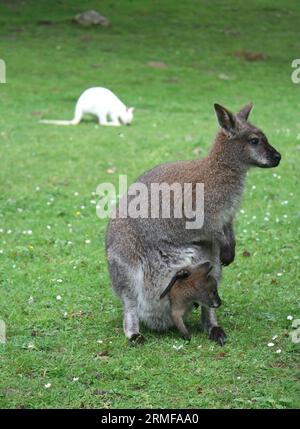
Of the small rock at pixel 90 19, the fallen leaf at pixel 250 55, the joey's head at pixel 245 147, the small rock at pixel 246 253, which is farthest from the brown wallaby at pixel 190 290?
the small rock at pixel 90 19

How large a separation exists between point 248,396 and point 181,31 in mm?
25399

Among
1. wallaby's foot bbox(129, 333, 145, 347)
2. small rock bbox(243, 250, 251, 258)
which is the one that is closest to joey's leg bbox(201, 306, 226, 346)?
wallaby's foot bbox(129, 333, 145, 347)

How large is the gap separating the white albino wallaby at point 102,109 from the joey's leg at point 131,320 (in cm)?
1082

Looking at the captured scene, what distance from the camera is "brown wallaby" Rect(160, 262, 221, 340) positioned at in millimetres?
5887

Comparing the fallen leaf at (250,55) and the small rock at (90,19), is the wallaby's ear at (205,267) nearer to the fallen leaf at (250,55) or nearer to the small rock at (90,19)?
the fallen leaf at (250,55)

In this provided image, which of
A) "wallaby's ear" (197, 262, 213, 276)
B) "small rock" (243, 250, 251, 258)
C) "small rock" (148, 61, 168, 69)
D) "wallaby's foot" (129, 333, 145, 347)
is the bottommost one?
"small rock" (148, 61, 168, 69)

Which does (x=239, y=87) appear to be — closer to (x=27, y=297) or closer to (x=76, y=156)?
(x=76, y=156)

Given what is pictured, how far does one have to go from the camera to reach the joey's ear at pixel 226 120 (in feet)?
19.7

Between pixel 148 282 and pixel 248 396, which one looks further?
pixel 148 282

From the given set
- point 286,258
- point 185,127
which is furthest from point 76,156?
point 286,258

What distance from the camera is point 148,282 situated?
5988mm

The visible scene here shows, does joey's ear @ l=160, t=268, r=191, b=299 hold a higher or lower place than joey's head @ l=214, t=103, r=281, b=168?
lower

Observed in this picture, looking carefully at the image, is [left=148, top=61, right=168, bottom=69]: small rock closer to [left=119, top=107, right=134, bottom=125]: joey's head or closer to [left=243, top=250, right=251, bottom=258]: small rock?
[left=119, top=107, right=134, bottom=125]: joey's head

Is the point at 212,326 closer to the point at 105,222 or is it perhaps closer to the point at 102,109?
the point at 105,222
